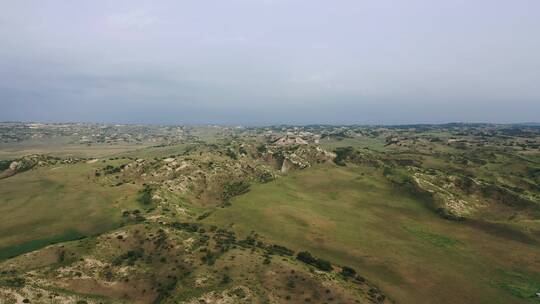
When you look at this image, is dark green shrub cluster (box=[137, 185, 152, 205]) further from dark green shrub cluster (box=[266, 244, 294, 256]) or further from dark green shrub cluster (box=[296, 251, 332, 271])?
dark green shrub cluster (box=[296, 251, 332, 271])

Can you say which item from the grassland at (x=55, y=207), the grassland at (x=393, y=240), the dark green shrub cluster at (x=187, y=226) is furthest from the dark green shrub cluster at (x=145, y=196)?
the dark green shrub cluster at (x=187, y=226)

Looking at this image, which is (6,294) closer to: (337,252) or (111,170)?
(337,252)

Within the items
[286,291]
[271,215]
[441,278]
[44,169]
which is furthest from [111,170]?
[441,278]

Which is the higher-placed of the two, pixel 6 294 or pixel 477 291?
pixel 6 294

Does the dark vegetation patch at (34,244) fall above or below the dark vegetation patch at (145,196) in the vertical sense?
below

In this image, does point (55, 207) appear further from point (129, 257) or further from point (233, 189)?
point (233, 189)

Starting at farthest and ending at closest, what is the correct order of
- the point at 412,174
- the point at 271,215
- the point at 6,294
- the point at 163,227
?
the point at 412,174 < the point at 271,215 < the point at 163,227 < the point at 6,294

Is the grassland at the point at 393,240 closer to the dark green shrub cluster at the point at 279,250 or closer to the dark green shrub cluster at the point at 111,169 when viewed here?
the dark green shrub cluster at the point at 279,250
